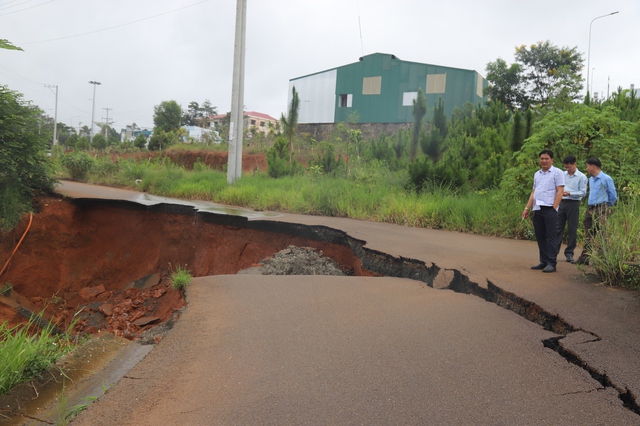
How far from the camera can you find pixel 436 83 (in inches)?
1357

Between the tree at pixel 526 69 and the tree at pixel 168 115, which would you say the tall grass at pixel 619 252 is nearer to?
the tree at pixel 526 69

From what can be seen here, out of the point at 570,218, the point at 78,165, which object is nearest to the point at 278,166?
the point at 78,165

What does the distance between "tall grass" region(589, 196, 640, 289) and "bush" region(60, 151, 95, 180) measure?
20922mm

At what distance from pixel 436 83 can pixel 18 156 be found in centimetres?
2888

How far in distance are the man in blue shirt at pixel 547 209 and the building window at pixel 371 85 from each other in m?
30.8

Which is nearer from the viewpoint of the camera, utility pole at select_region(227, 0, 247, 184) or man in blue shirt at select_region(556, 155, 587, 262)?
man in blue shirt at select_region(556, 155, 587, 262)

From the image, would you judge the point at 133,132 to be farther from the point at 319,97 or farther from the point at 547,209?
the point at 547,209

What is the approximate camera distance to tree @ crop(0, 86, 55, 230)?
10188 mm

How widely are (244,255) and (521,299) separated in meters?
6.65

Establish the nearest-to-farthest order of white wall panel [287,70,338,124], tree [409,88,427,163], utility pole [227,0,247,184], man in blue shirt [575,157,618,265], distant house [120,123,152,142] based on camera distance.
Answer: man in blue shirt [575,157,618,265] < tree [409,88,427,163] < utility pole [227,0,247,184] < white wall panel [287,70,338,124] < distant house [120,123,152,142]

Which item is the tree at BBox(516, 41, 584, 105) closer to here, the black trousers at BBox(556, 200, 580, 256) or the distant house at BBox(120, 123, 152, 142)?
the black trousers at BBox(556, 200, 580, 256)

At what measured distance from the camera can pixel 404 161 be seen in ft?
60.4

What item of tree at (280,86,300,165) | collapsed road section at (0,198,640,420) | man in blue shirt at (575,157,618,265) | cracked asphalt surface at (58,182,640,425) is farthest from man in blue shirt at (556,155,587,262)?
tree at (280,86,300,165)

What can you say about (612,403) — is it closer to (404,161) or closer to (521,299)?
(521,299)
